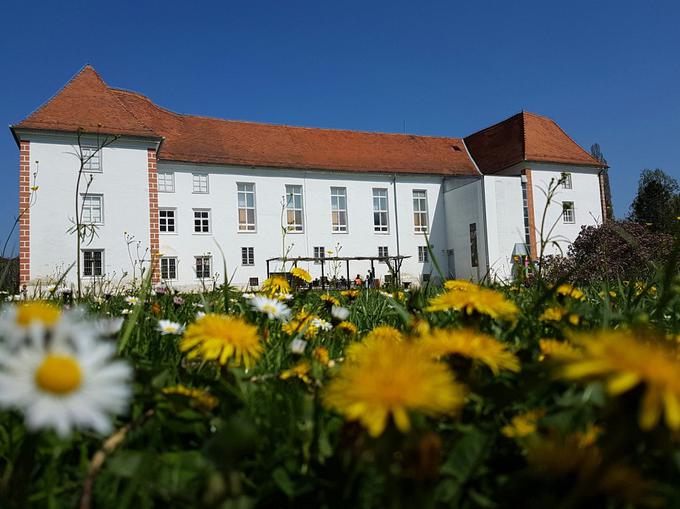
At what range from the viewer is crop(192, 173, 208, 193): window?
24172 mm

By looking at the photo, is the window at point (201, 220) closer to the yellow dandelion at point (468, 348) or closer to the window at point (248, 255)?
the window at point (248, 255)

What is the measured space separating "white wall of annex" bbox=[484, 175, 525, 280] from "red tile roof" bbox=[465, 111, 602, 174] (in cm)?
199

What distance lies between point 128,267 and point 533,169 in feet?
70.5

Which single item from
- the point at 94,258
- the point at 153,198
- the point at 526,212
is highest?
the point at 153,198

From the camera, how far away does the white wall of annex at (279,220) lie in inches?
937

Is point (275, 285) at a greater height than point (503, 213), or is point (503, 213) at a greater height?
point (503, 213)

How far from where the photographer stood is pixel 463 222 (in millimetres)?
28562

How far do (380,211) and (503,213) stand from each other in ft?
21.7

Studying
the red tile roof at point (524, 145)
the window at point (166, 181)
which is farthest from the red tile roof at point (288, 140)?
the window at point (166, 181)

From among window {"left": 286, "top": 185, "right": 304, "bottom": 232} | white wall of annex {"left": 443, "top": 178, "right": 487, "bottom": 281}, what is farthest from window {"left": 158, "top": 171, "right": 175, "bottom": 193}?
white wall of annex {"left": 443, "top": 178, "right": 487, "bottom": 281}

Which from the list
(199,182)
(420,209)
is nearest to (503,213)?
(420,209)

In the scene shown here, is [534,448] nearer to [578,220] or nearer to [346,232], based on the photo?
[346,232]

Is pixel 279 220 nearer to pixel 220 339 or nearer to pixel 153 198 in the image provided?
pixel 153 198

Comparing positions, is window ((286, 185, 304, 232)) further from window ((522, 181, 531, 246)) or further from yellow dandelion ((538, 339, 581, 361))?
yellow dandelion ((538, 339, 581, 361))
